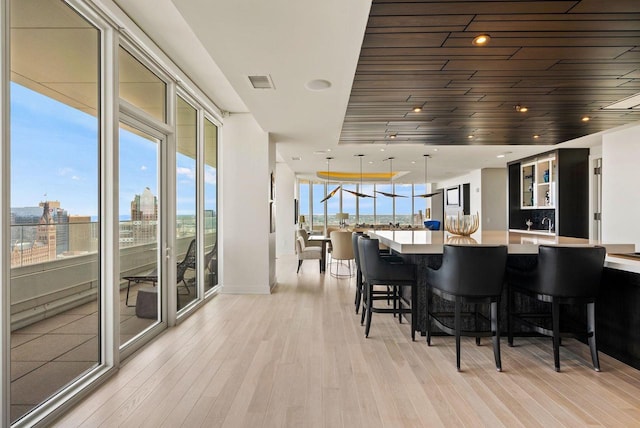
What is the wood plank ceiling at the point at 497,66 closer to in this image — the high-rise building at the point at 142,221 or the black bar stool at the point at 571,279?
the black bar stool at the point at 571,279

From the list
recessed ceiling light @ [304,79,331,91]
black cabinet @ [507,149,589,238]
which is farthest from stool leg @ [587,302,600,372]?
black cabinet @ [507,149,589,238]

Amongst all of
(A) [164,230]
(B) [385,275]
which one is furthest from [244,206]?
(B) [385,275]

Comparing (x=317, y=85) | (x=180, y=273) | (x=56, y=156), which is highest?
(x=317, y=85)

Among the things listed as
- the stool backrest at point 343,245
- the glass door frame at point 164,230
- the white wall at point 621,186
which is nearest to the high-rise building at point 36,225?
the glass door frame at point 164,230

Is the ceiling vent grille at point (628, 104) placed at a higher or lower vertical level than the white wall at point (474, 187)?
higher

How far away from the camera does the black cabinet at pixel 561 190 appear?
23.9 feet

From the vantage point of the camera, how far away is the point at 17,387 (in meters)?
1.96

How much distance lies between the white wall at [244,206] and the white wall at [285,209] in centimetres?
476

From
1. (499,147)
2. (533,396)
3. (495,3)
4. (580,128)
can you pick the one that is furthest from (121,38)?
(499,147)

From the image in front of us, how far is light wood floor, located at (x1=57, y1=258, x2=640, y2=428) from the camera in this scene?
215 cm

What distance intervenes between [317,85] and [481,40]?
147 centimetres

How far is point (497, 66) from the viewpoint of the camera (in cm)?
310

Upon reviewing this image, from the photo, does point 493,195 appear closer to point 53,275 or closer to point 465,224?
point 465,224

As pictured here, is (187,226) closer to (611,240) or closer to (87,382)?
(87,382)
